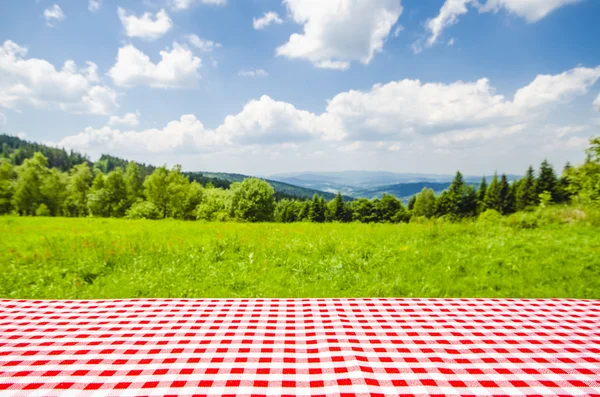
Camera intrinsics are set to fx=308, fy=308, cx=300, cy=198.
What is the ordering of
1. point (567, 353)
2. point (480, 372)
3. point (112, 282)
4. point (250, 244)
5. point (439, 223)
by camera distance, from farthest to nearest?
1. point (439, 223)
2. point (250, 244)
3. point (112, 282)
4. point (567, 353)
5. point (480, 372)

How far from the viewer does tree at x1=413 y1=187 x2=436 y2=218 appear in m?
69.0

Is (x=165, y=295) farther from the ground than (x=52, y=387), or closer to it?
closer to it

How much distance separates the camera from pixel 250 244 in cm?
730

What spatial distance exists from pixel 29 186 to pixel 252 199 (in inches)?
1160

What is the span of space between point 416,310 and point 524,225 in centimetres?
1053

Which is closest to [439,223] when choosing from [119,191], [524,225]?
[524,225]

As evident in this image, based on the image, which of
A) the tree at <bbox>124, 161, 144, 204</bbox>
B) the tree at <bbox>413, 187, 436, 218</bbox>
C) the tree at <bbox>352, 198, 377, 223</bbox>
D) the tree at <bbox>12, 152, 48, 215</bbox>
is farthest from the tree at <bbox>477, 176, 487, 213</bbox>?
the tree at <bbox>12, 152, 48, 215</bbox>

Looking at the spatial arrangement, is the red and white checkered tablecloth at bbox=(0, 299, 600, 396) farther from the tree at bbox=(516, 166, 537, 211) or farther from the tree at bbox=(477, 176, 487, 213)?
the tree at bbox=(477, 176, 487, 213)

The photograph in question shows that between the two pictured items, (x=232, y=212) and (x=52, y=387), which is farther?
(x=232, y=212)

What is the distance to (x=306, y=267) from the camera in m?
5.94

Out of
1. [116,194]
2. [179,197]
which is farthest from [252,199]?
[116,194]

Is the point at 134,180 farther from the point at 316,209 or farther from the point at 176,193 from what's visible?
the point at 316,209

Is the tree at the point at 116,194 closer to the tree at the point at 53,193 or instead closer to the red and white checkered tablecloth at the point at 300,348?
the tree at the point at 53,193

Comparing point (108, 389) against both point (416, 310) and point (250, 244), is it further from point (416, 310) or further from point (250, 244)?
point (250, 244)
